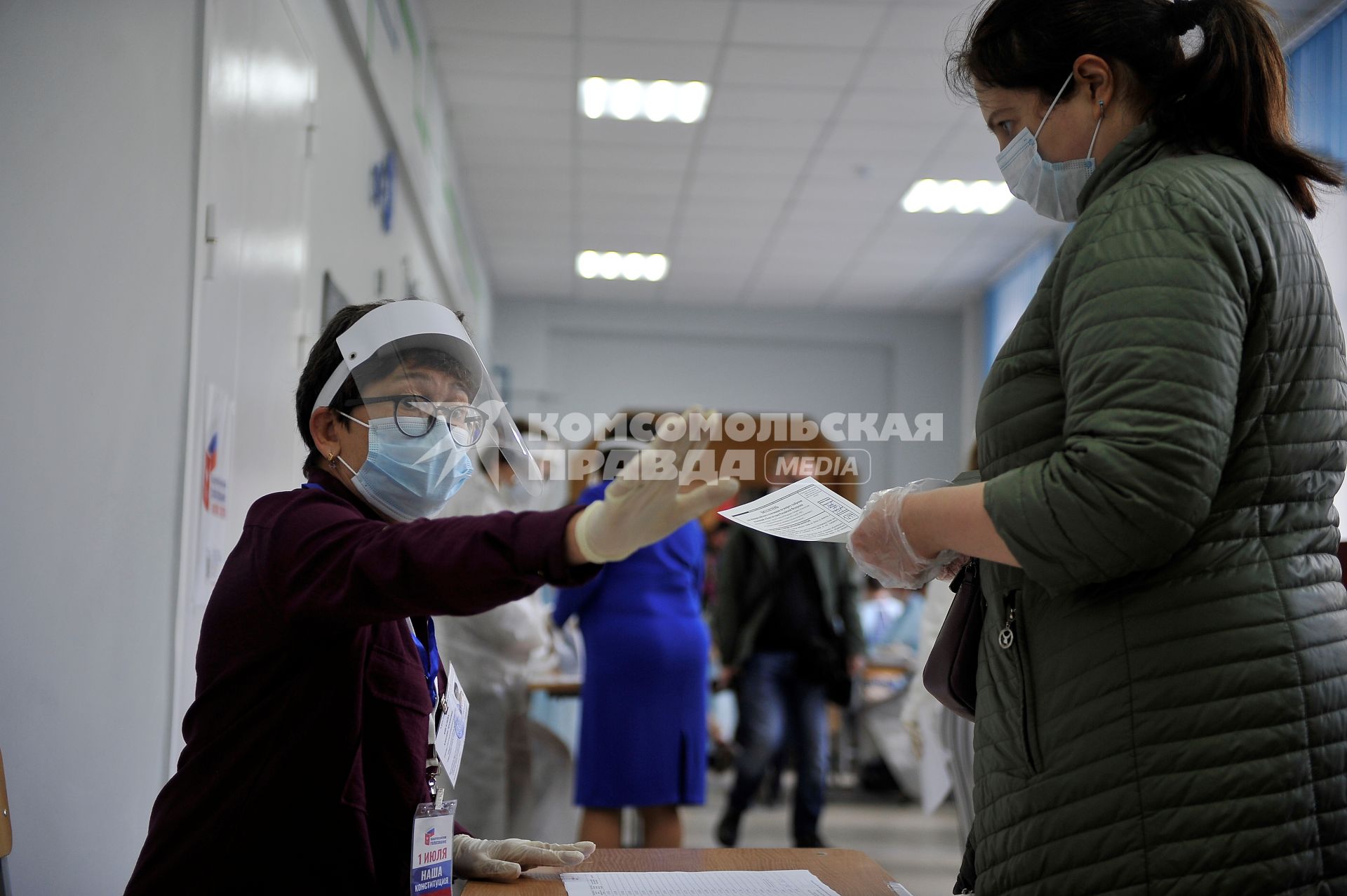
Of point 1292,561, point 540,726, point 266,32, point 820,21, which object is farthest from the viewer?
point 820,21

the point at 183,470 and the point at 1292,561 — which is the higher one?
the point at 183,470

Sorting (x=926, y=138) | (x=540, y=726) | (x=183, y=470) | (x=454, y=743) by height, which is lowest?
(x=540, y=726)

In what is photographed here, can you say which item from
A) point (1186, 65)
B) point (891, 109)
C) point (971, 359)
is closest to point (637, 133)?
point (891, 109)

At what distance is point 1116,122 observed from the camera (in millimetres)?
1112

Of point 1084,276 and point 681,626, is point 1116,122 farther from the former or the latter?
point 681,626

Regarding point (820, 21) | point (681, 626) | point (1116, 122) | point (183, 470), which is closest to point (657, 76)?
point (820, 21)

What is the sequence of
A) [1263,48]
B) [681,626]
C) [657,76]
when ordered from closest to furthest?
[1263,48] → [681,626] → [657,76]

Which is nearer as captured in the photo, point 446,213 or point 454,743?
point 454,743

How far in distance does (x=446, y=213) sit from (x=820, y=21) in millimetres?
2306

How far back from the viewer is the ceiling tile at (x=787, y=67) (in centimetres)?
487

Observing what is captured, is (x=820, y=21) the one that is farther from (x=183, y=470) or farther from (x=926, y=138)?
(x=183, y=470)

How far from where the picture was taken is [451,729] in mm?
1307

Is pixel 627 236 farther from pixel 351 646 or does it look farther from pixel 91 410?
pixel 351 646

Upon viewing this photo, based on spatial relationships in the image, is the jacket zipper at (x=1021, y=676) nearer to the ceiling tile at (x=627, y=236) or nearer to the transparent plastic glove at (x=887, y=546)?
the transparent plastic glove at (x=887, y=546)
